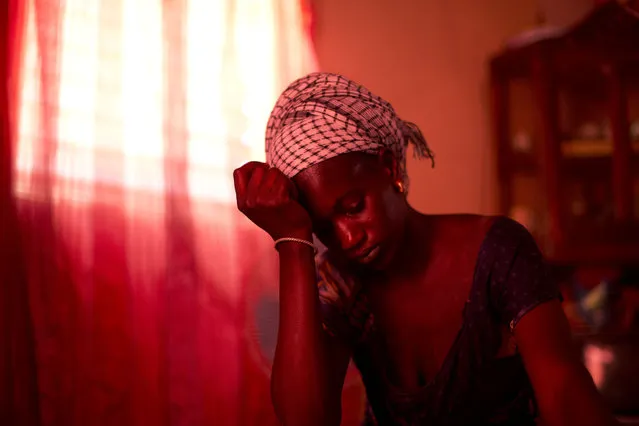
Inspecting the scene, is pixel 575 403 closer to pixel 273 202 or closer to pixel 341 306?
pixel 341 306

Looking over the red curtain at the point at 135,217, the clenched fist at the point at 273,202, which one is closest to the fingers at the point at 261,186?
the clenched fist at the point at 273,202

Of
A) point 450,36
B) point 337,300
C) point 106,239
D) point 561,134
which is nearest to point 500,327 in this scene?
point 337,300

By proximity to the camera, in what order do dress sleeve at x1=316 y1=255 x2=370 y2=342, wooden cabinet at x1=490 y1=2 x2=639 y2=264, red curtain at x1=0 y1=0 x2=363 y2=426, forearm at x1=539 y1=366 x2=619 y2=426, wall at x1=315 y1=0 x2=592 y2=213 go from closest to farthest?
forearm at x1=539 y1=366 x2=619 y2=426 → dress sleeve at x1=316 y1=255 x2=370 y2=342 → red curtain at x1=0 y1=0 x2=363 y2=426 → wooden cabinet at x1=490 y1=2 x2=639 y2=264 → wall at x1=315 y1=0 x2=592 y2=213

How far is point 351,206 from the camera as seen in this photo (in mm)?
859

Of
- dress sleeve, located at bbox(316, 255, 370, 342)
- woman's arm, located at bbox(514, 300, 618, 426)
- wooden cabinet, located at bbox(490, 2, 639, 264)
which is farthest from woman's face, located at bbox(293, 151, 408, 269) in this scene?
wooden cabinet, located at bbox(490, 2, 639, 264)

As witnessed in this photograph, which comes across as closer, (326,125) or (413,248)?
(326,125)

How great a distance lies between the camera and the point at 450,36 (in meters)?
2.49

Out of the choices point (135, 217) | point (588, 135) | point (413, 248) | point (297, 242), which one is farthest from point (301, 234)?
point (588, 135)

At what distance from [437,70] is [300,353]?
75.2 inches

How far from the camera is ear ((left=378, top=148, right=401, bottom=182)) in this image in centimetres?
92

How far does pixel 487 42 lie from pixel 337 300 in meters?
1.91

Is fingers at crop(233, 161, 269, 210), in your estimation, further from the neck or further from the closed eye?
the neck

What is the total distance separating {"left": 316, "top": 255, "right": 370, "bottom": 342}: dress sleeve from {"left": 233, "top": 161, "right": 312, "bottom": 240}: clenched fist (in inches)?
6.1

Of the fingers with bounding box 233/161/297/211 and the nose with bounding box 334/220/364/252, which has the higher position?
the fingers with bounding box 233/161/297/211
